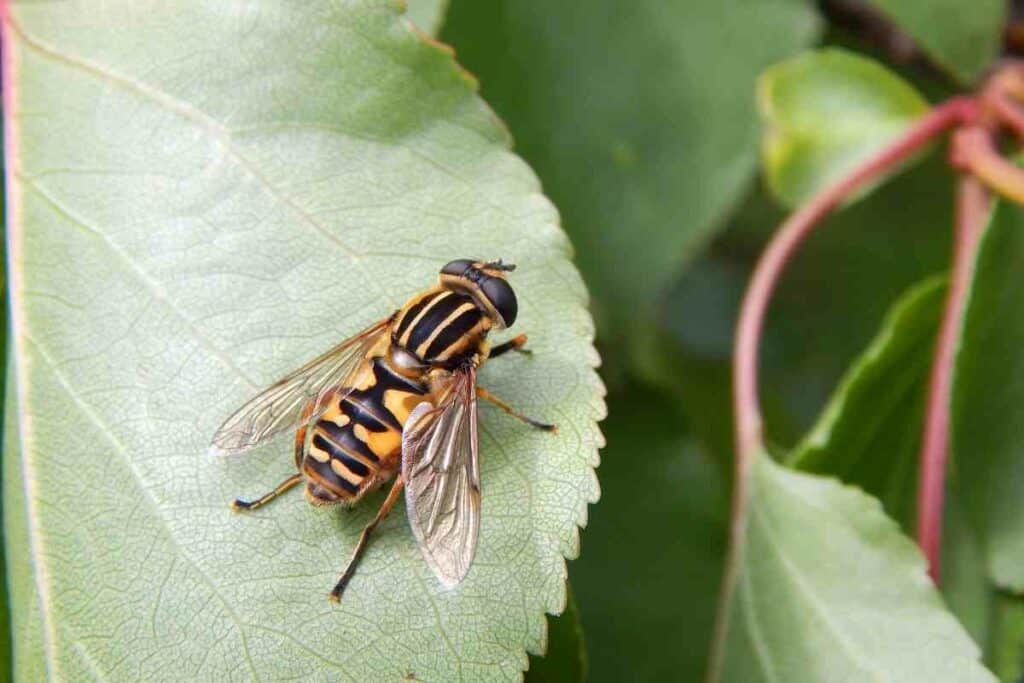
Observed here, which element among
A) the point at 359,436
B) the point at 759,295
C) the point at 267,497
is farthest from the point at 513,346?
the point at 759,295

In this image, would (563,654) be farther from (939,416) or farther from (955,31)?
(955,31)

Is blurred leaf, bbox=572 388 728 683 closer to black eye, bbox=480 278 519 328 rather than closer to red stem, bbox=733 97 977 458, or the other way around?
red stem, bbox=733 97 977 458

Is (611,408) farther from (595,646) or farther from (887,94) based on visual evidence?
(887,94)

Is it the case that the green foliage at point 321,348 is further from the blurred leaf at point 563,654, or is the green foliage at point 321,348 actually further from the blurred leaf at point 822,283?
the blurred leaf at point 822,283

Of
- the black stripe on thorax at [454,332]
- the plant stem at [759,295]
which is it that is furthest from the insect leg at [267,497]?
the plant stem at [759,295]

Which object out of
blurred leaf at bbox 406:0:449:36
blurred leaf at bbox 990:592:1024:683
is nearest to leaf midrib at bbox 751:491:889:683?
blurred leaf at bbox 990:592:1024:683

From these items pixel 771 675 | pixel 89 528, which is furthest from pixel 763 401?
pixel 89 528
